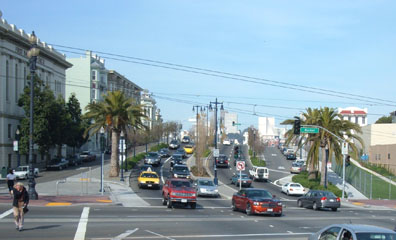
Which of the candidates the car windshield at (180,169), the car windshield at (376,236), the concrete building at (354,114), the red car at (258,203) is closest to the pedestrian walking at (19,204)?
the car windshield at (376,236)

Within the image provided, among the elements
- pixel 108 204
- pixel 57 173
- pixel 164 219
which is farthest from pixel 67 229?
pixel 57 173

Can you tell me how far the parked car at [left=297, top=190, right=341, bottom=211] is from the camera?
33.9 metres

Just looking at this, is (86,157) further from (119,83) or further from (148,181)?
(119,83)

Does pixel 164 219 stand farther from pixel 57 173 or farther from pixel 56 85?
pixel 56 85

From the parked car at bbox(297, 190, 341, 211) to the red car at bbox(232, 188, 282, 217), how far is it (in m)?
7.21

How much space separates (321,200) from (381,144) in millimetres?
50025

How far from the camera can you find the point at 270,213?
89.5 feet

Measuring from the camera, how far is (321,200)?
34.0 meters

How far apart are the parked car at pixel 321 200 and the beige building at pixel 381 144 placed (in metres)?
35.2

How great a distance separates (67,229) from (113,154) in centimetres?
3349

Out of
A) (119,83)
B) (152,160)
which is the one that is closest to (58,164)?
(152,160)

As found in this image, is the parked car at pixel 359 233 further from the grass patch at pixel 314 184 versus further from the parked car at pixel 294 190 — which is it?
the grass patch at pixel 314 184

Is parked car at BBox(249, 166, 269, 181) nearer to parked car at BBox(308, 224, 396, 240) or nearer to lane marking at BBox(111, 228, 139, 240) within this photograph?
lane marking at BBox(111, 228, 139, 240)

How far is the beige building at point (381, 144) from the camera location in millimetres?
68938
